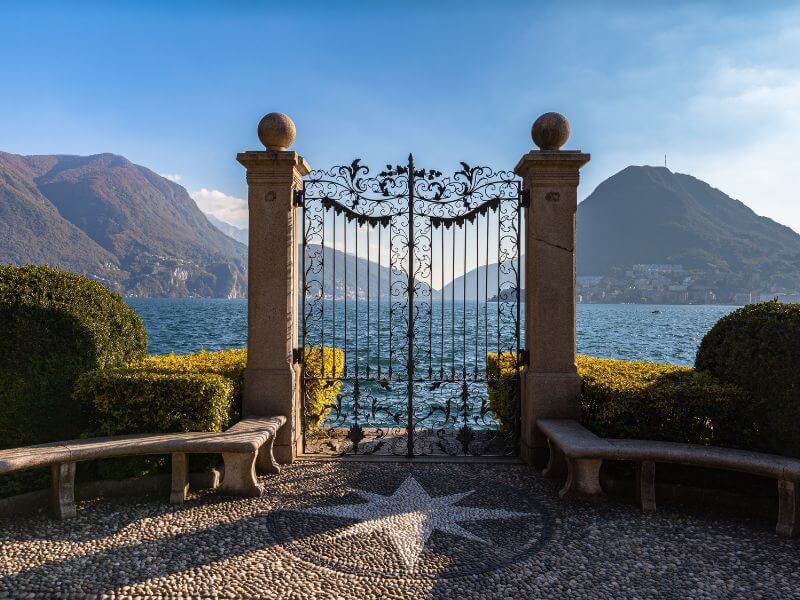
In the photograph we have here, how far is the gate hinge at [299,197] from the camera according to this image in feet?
20.9

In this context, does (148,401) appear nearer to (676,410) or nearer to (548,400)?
(548,400)

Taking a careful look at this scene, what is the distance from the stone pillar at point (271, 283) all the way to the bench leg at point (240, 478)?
3.43ft

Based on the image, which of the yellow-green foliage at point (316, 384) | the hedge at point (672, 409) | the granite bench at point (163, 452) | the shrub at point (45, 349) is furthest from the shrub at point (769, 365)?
the shrub at point (45, 349)

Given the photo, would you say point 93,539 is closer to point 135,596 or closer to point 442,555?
point 135,596

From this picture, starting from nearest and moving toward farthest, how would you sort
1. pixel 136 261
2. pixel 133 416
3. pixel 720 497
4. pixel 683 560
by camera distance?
pixel 683 560 → pixel 720 497 → pixel 133 416 → pixel 136 261

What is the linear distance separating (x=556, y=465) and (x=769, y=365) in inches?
103

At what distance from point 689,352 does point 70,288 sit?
49.8m

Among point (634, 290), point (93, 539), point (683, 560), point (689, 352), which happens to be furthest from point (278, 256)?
point (634, 290)

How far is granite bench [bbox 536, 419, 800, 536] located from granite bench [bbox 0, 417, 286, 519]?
352 centimetres

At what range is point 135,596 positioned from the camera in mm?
3340

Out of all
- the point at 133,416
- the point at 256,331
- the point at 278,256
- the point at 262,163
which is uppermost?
the point at 262,163

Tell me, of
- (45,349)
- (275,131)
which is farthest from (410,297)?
(45,349)

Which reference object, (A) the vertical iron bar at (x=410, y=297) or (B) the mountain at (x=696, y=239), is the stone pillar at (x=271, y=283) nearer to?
(A) the vertical iron bar at (x=410, y=297)

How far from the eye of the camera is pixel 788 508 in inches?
173
